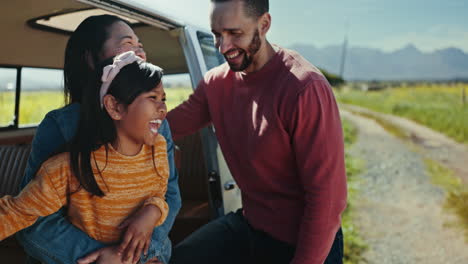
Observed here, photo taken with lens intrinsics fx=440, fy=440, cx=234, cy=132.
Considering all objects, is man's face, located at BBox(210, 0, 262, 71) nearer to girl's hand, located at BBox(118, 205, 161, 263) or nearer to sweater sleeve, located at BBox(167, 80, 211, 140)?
sweater sleeve, located at BBox(167, 80, 211, 140)

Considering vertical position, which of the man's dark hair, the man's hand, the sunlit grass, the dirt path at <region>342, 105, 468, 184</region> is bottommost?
the dirt path at <region>342, 105, 468, 184</region>

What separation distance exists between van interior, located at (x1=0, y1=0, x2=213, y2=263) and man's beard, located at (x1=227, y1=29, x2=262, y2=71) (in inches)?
34.6

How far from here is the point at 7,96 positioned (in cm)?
448

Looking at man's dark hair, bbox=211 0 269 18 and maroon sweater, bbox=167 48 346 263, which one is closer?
maroon sweater, bbox=167 48 346 263

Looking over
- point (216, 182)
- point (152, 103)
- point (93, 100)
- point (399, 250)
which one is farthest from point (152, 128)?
point (399, 250)

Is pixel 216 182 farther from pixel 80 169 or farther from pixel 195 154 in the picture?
pixel 80 169

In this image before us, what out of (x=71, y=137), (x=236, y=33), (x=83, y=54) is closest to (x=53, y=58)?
(x=83, y=54)

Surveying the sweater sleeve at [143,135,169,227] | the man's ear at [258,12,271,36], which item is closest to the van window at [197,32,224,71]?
the man's ear at [258,12,271,36]

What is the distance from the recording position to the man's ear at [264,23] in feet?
7.06

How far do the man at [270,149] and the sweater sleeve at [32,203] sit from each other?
90cm

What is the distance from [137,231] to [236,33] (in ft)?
3.41

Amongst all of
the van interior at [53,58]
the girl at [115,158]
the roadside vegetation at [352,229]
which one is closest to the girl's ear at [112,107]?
the girl at [115,158]

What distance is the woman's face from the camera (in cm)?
184

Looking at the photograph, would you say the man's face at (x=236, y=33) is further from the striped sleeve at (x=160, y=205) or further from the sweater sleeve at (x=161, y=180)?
the striped sleeve at (x=160, y=205)
